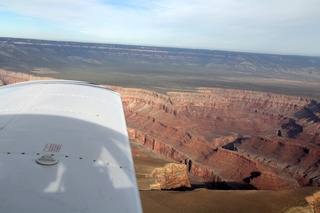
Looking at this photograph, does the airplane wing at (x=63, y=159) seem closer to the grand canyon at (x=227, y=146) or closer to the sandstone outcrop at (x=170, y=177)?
the grand canyon at (x=227, y=146)

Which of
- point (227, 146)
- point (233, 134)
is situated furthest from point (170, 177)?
point (233, 134)

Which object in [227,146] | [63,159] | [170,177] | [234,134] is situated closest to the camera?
[63,159]

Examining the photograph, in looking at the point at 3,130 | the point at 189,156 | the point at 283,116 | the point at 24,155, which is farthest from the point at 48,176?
the point at 283,116

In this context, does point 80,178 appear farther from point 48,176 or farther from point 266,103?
point 266,103

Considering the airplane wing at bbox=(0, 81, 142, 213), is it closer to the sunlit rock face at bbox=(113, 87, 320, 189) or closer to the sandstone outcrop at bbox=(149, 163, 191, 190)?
the sandstone outcrop at bbox=(149, 163, 191, 190)

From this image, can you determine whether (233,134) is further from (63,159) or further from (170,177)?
(63,159)

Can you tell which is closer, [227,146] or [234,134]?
[227,146]
